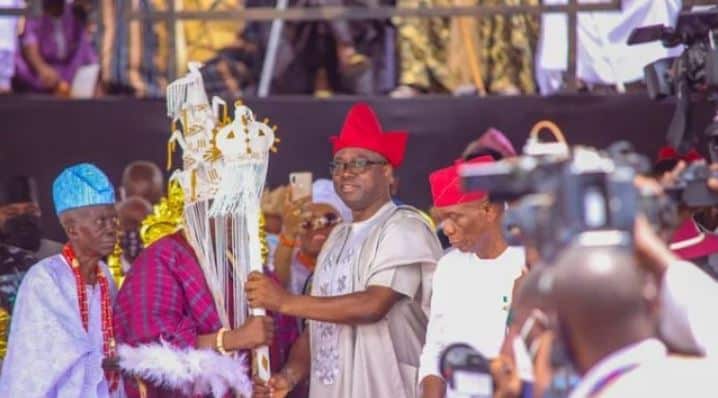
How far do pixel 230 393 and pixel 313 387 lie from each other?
14.4 inches

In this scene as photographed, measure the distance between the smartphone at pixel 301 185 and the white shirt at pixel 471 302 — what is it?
70.3 inches

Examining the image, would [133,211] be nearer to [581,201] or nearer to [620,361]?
[581,201]

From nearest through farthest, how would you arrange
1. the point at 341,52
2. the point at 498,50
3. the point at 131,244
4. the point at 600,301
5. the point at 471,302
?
the point at 600,301 → the point at 471,302 → the point at 131,244 → the point at 498,50 → the point at 341,52

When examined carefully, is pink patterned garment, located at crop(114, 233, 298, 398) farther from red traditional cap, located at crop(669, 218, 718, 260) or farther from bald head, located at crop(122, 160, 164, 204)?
bald head, located at crop(122, 160, 164, 204)

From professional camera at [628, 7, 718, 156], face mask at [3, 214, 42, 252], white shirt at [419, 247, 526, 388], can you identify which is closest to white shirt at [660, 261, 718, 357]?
professional camera at [628, 7, 718, 156]

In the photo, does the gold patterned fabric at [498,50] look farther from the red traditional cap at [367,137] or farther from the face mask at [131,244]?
the red traditional cap at [367,137]

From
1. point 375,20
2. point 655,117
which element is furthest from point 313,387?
point 375,20

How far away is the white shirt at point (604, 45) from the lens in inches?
349

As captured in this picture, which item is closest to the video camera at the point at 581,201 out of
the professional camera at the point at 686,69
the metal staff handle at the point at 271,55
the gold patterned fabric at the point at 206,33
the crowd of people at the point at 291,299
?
the professional camera at the point at 686,69

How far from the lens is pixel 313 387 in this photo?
694 cm

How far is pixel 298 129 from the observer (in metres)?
8.99

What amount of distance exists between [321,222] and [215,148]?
1.40 metres

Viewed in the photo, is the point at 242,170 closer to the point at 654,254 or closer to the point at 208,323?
the point at 208,323

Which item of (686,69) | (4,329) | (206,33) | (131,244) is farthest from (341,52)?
(686,69)
